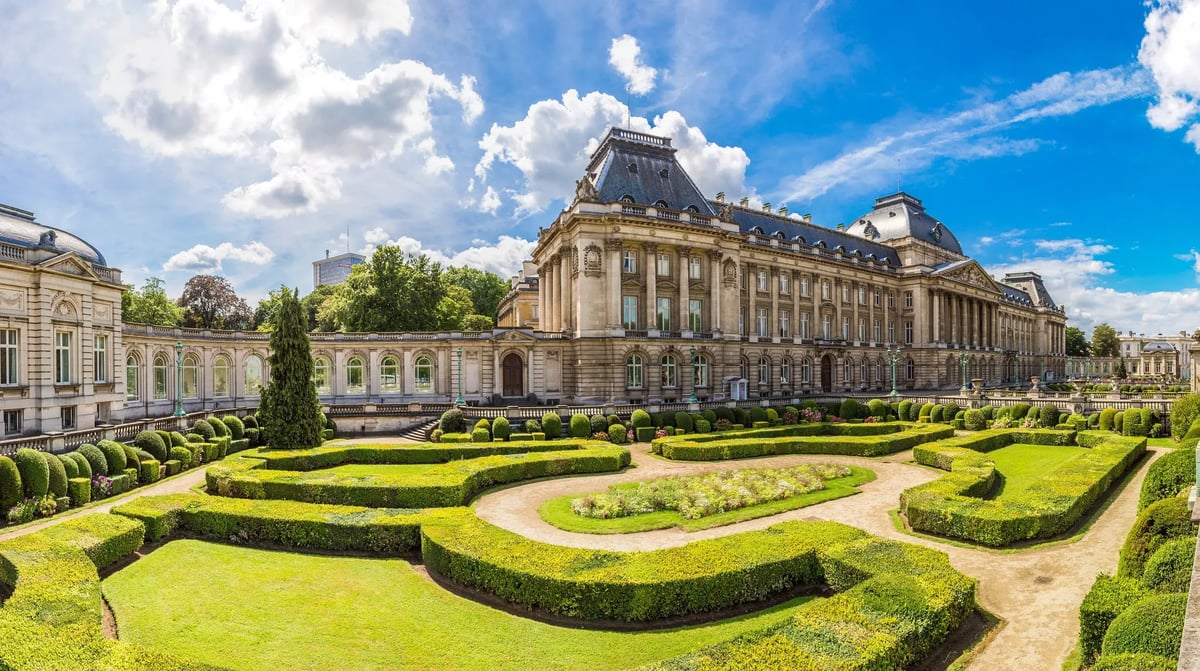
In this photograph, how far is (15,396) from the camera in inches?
1068

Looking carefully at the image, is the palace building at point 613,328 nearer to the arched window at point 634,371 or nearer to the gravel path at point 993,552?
the arched window at point 634,371

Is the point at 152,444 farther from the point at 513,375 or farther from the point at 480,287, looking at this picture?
the point at 480,287

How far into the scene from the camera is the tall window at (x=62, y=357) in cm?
2883

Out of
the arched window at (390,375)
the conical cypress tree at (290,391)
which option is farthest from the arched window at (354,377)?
the conical cypress tree at (290,391)

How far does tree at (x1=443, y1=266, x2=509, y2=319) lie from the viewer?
310 ft

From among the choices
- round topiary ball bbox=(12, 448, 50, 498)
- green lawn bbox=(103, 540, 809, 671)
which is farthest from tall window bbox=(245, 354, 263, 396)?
green lawn bbox=(103, 540, 809, 671)

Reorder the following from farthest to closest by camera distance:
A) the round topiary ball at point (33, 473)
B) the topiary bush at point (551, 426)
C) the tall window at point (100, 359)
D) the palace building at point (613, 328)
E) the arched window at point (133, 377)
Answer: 1. the arched window at point (133, 377)
2. the topiary bush at point (551, 426)
3. the tall window at point (100, 359)
4. the palace building at point (613, 328)
5. the round topiary ball at point (33, 473)

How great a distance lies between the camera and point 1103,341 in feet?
472

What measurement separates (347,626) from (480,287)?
85641mm

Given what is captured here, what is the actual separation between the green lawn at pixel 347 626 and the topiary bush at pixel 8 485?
8.12 m

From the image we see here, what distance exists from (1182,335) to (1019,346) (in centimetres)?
10901

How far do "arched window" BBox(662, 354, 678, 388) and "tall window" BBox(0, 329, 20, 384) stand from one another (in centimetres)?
3689

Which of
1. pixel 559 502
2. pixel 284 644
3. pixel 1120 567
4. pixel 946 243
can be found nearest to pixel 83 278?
pixel 559 502

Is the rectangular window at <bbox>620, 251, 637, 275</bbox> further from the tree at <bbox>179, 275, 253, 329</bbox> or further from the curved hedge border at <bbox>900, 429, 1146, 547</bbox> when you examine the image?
the tree at <bbox>179, 275, 253, 329</bbox>
